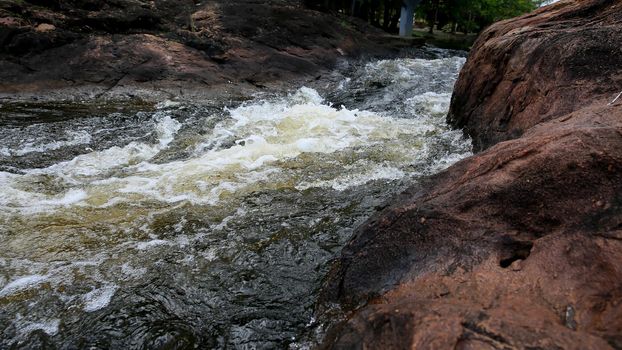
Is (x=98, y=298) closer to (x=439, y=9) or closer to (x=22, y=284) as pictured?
(x=22, y=284)

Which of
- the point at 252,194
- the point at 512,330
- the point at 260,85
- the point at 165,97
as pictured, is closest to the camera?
the point at 512,330

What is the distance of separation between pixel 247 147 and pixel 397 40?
46.3 feet

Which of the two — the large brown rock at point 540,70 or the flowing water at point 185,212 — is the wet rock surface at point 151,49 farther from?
the large brown rock at point 540,70

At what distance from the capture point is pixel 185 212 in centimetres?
458

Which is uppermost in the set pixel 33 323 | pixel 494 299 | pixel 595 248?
pixel 595 248

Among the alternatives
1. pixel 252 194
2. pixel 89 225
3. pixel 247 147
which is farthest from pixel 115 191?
pixel 247 147

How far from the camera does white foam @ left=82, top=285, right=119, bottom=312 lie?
3162 mm

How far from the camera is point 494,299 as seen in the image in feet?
6.95

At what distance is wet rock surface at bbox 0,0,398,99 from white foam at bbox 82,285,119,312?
23.7 feet

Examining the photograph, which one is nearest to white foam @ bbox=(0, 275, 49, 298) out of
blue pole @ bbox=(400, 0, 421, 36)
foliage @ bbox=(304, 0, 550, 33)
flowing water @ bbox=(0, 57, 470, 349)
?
flowing water @ bbox=(0, 57, 470, 349)

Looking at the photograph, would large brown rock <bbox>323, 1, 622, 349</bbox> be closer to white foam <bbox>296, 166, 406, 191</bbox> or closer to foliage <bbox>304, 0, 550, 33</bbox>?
white foam <bbox>296, 166, 406, 191</bbox>

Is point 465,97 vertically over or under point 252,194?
over

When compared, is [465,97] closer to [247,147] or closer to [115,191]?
[247,147]

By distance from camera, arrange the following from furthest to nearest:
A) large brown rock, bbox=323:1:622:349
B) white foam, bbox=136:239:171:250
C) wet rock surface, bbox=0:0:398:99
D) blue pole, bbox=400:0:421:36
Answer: blue pole, bbox=400:0:421:36 → wet rock surface, bbox=0:0:398:99 → white foam, bbox=136:239:171:250 → large brown rock, bbox=323:1:622:349
